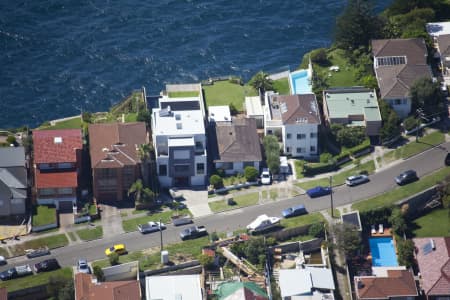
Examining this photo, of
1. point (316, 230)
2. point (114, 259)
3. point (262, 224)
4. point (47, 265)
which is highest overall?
point (262, 224)

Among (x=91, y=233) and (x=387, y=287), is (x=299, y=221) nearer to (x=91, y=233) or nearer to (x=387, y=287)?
(x=387, y=287)

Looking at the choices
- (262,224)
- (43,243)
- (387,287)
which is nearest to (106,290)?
(43,243)

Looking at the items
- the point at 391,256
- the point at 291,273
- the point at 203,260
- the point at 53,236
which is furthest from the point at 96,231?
the point at 391,256

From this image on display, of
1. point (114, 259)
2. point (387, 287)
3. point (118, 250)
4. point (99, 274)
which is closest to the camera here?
point (387, 287)

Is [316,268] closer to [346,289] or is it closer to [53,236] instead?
[346,289]

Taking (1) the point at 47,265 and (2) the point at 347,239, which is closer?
(1) the point at 47,265
